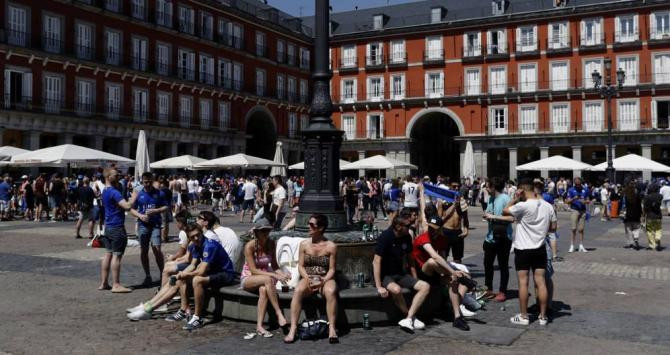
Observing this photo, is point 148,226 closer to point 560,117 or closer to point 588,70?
point 560,117

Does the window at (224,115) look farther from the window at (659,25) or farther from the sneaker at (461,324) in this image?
the sneaker at (461,324)

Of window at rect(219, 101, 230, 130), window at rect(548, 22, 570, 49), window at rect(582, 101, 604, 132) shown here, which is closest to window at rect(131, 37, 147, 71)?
window at rect(219, 101, 230, 130)

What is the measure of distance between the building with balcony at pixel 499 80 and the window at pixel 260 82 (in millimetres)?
7317

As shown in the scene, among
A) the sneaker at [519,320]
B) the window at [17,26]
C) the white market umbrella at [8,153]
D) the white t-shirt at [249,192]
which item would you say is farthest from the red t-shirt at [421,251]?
the window at [17,26]

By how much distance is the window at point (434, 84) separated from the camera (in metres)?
47.9

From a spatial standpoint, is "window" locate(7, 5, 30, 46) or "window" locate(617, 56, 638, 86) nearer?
"window" locate(7, 5, 30, 46)

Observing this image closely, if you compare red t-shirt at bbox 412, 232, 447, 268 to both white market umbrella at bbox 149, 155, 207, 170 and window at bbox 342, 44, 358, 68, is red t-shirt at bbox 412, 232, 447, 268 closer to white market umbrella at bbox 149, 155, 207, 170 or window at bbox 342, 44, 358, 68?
white market umbrella at bbox 149, 155, 207, 170

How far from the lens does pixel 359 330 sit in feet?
21.8

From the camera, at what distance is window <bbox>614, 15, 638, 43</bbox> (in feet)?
136

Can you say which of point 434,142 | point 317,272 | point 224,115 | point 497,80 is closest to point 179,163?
point 224,115

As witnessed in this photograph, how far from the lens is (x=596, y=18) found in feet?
140

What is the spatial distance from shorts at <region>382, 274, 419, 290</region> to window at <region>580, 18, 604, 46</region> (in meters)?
41.2

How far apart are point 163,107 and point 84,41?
21.5 ft

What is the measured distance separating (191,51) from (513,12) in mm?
23691
